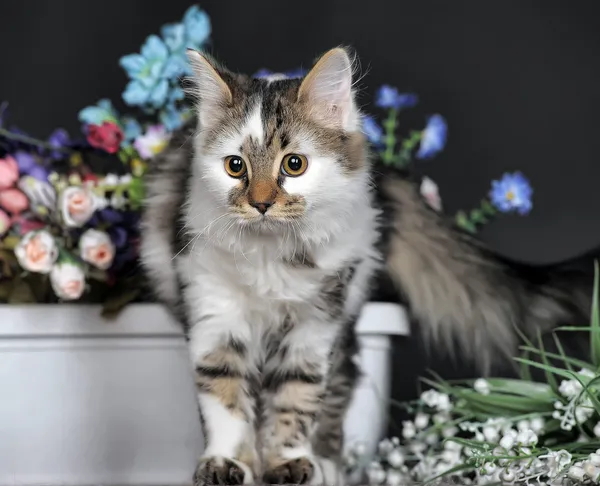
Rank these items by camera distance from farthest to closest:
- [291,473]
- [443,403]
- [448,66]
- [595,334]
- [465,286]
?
[448,66]
[465,286]
[443,403]
[595,334]
[291,473]

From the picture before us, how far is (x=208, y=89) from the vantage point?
176cm

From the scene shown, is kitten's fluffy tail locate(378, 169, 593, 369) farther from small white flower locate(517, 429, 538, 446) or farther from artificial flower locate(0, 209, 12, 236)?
artificial flower locate(0, 209, 12, 236)

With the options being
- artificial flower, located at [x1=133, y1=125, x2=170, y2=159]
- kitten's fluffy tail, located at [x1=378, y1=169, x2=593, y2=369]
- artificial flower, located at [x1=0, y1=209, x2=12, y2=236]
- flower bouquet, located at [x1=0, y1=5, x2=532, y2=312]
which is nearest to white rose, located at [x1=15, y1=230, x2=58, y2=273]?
flower bouquet, located at [x1=0, y1=5, x2=532, y2=312]

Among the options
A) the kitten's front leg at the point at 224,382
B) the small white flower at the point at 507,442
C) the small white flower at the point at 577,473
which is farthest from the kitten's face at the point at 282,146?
the small white flower at the point at 577,473

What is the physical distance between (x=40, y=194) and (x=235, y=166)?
0.65m

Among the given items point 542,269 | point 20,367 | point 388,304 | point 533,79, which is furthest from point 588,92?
point 20,367

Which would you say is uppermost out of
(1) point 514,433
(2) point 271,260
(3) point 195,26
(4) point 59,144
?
(3) point 195,26

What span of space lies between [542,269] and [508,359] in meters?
0.21

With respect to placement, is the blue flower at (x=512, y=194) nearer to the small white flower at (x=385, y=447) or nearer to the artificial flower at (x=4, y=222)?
the small white flower at (x=385, y=447)

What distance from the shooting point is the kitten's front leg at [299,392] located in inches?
71.1

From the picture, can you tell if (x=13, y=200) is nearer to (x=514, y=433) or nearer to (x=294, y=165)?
(x=294, y=165)

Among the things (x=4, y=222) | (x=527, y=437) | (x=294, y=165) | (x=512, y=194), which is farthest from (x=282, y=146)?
(x=512, y=194)

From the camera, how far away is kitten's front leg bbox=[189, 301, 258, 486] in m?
1.76

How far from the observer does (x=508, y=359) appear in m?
2.09
